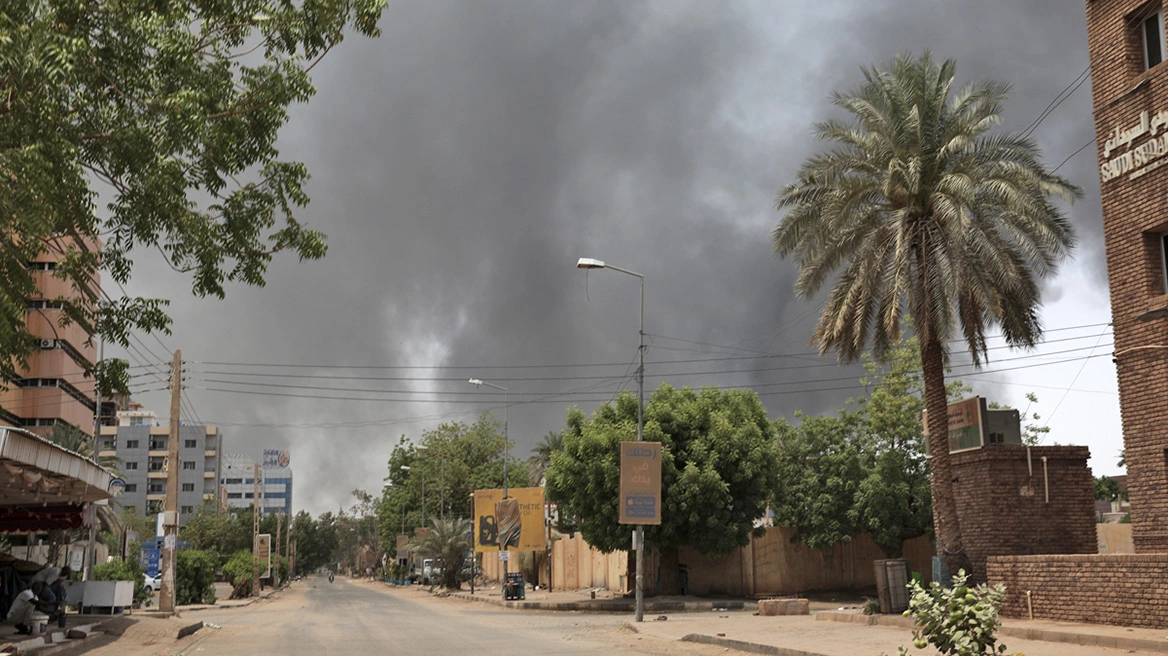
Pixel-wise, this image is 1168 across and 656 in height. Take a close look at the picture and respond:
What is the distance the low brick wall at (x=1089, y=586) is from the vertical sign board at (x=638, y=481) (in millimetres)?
9662

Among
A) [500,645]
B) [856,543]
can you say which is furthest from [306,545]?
[500,645]

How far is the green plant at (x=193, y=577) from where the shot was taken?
141ft

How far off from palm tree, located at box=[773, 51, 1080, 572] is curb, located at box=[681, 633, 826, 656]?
23.5 feet

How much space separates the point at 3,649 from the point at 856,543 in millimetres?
32354

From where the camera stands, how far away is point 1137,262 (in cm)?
2056

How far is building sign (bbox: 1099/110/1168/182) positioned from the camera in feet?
64.8

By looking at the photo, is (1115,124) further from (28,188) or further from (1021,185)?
(28,188)

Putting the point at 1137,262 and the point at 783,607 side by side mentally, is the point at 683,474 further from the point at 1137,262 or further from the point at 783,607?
the point at 1137,262

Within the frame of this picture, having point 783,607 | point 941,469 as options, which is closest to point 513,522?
point 783,607

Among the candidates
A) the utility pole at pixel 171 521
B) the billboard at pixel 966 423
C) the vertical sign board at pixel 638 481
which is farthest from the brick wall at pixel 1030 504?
the utility pole at pixel 171 521

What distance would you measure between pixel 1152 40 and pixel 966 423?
9692 mm

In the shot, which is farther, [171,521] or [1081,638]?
[171,521]

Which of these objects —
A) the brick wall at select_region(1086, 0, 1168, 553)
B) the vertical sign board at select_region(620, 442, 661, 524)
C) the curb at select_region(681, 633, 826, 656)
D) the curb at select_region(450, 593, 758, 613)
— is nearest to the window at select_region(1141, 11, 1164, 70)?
the brick wall at select_region(1086, 0, 1168, 553)

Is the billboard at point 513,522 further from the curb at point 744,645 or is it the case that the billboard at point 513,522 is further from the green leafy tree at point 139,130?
the green leafy tree at point 139,130
